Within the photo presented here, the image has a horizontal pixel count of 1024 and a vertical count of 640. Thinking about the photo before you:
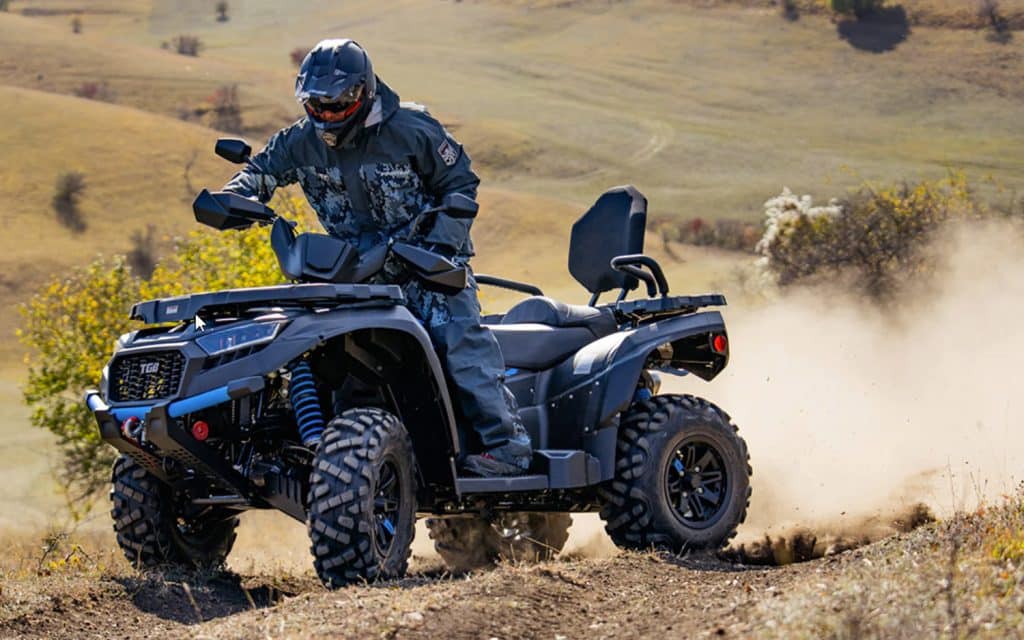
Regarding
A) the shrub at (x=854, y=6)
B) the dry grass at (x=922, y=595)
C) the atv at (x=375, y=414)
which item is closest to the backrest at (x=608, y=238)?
the atv at (x=375, y=414)

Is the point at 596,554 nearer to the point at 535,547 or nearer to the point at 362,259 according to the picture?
the point at 535,547

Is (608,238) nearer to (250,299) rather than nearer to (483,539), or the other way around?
(483,539)

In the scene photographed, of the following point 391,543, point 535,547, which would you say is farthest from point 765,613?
point 535,547

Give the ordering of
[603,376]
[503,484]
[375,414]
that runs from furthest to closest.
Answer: [603,376] < [503,484] < [375,414]

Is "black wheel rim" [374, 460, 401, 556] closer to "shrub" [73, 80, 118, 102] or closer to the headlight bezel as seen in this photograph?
the headlight bezel

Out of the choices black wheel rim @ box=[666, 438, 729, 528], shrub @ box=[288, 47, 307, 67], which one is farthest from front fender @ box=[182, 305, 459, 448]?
shrub @ box=[288, 47, 307, 67]

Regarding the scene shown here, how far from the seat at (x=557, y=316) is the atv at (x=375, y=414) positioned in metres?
0.02

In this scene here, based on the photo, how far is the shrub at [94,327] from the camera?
33750 mm

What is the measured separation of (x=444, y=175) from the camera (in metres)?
8.95

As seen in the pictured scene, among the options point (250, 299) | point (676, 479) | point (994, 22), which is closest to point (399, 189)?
point (250, 299)

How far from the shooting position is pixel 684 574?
867 cm

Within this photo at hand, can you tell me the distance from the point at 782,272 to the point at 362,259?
109ft

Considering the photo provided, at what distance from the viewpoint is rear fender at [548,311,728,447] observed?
10.0 meters

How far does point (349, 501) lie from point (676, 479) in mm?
3141
